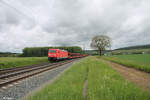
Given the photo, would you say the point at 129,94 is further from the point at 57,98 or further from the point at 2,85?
the point at 2,85

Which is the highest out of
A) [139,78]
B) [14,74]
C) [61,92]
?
[61,92]

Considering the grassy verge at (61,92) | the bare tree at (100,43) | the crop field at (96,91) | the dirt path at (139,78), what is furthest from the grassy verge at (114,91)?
the bare tree at (100,43)

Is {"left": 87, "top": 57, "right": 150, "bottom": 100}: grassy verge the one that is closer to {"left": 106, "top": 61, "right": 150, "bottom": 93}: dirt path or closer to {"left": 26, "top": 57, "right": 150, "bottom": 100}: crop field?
{"left": 26, "top": 57, "right": 150, "bottom": 100}: crop field

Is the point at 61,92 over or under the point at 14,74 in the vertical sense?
over

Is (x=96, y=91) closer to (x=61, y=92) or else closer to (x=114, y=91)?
(x=114, y=91)

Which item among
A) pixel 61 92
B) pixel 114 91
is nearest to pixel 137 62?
pixel 114 91

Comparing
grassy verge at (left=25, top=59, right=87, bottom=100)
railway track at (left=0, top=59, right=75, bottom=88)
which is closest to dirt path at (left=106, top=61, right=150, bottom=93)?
grassy verge at (left=25, top=59, right=87, bottom=100)

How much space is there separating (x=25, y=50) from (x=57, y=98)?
3155 inches

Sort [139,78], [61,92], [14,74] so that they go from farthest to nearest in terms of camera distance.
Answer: [14,74] → [139,78] → [61,92]

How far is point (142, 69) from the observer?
1136 centimetres

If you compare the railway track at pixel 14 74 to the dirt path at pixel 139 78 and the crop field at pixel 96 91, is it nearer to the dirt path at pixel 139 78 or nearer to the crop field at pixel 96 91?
the crop field at pixel 96 91

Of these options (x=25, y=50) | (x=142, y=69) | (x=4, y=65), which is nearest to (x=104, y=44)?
(x=142, y=69)

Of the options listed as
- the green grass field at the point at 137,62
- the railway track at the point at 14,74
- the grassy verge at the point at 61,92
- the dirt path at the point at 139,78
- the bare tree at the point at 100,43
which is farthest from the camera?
the bare tree at the point at 100,43

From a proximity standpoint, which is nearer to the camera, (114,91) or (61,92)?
(114,91)
